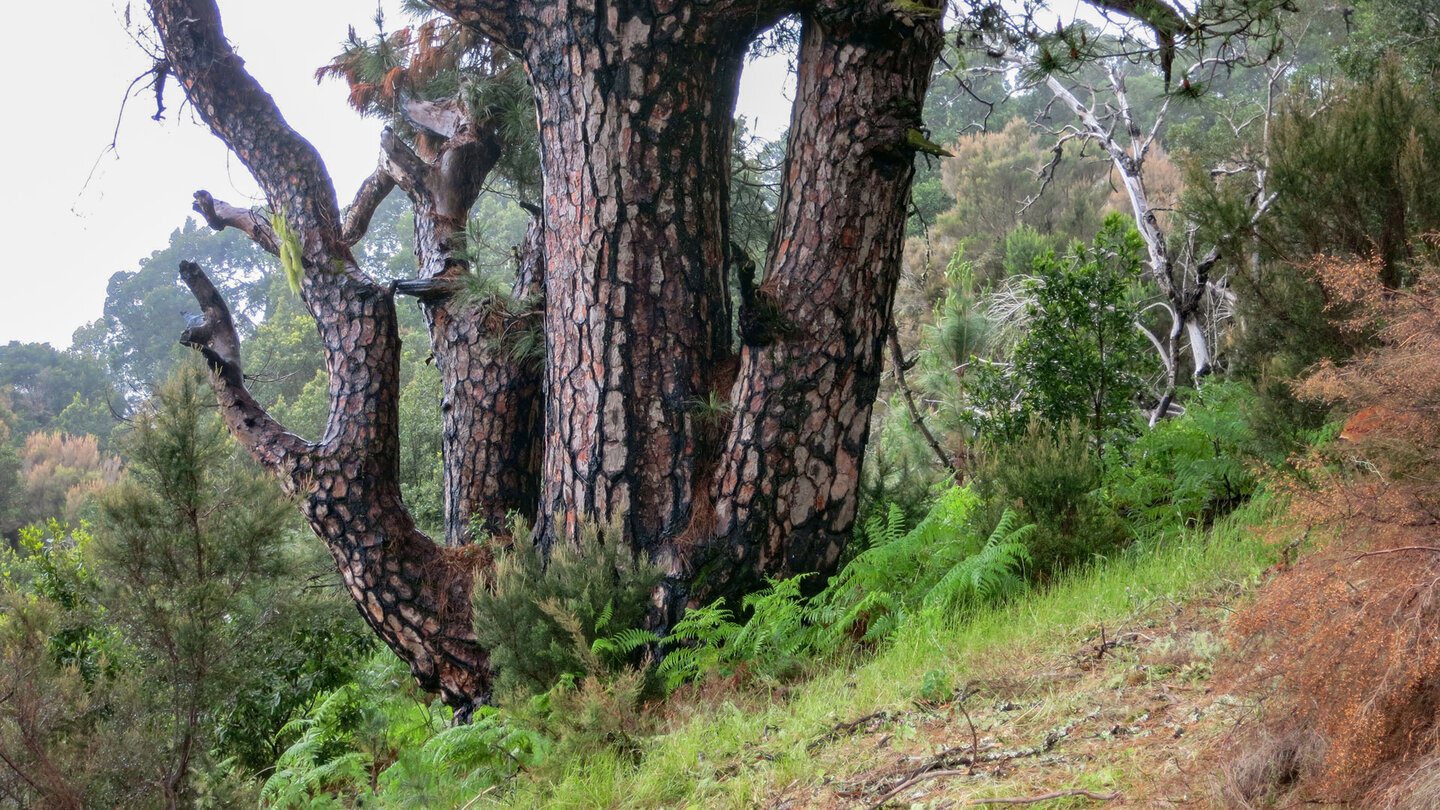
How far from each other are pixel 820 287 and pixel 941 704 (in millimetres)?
1898

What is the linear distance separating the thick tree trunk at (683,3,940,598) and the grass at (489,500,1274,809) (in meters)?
0.79

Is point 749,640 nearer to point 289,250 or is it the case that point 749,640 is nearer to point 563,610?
point 563,610

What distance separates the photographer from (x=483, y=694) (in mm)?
4820

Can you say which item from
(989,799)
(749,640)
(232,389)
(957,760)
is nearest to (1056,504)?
(749,640)

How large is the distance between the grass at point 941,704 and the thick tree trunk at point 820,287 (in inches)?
31.1

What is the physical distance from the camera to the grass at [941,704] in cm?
269

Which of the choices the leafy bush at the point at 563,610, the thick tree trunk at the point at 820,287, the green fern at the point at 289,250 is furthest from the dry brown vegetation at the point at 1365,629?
the green fern at the point at 289,250

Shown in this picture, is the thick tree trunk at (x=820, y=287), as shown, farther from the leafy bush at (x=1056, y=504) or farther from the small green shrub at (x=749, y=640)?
the leafy bush at (x=1056, y=504)

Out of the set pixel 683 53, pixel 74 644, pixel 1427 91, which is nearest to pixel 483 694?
pixel 74 644

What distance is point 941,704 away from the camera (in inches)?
121

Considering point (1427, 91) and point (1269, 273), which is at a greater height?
point (1427, 91)

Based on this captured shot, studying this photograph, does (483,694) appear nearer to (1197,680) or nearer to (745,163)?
(1197,680)

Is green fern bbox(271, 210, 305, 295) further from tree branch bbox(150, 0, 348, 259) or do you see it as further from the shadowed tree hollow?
the shadowed tree hollow

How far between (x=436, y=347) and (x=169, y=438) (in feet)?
7.95
